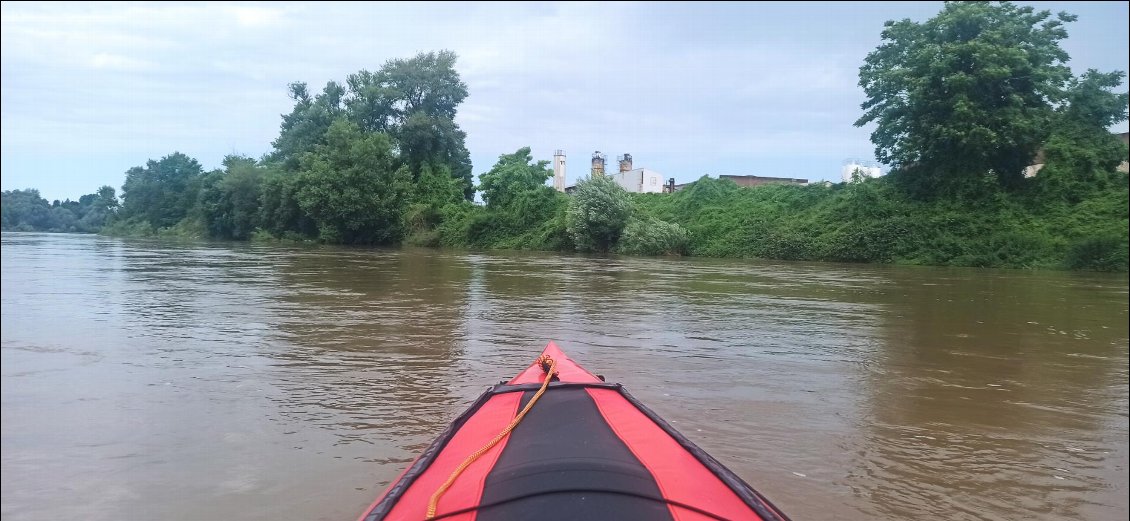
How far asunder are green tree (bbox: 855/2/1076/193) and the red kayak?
932 inches

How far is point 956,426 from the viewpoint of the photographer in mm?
4258

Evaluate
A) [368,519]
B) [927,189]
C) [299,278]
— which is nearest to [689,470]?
[368,519]

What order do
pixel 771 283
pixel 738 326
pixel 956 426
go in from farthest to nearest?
1. pixel 771 283
2. pixel 738 326
3. pixel 956 426

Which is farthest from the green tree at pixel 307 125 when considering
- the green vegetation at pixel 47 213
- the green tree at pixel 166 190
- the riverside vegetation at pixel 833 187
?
the green vegetation at pixel 47 213

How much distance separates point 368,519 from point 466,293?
9.75 m

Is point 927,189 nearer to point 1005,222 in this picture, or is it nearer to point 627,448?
point 1005,222

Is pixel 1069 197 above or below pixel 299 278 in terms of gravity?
above

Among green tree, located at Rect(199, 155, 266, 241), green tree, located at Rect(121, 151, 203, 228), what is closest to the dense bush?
green tree, located at Rect(199, 155, 266, 241)

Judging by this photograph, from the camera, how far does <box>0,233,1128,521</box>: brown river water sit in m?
3.17

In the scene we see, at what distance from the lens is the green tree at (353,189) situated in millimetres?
35469

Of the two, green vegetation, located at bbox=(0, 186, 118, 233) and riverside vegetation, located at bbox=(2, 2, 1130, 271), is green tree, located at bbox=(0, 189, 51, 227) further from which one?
riverside vegetation, located at bbox=(2, 2, 1130, 271)

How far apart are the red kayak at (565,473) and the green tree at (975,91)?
2368 centimetres

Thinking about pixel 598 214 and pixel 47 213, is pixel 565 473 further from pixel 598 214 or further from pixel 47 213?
pixel 598 214

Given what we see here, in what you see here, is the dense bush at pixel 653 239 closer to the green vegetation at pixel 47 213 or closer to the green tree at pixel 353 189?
the green tree at pixel 353 189
